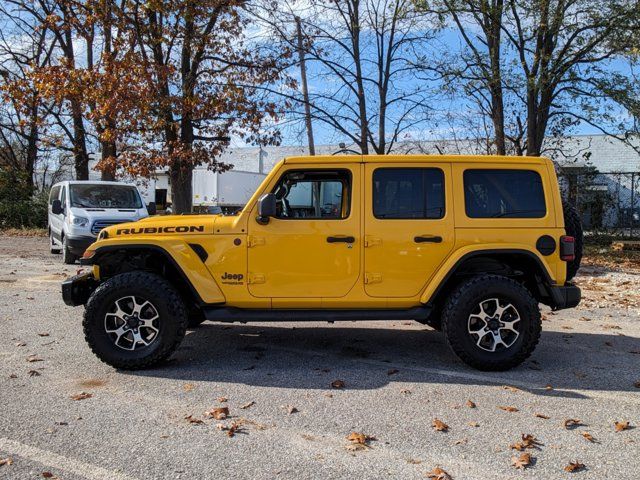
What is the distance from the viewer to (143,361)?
509 centimetres

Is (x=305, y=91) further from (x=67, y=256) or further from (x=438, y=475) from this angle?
(x=438, y=475)

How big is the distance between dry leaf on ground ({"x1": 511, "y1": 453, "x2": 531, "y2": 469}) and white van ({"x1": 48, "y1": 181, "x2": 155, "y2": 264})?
31.9 ft

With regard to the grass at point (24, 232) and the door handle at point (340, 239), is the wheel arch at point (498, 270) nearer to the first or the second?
the door handle at point (340, 239)

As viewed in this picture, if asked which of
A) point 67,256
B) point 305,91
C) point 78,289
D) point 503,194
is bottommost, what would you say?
point 67,256

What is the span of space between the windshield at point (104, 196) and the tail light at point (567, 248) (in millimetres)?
10677

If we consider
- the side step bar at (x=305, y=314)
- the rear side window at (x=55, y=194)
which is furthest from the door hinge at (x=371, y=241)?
the rear side window at (x=55, y=194)

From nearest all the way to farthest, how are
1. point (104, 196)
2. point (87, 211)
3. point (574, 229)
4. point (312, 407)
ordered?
point (312, 407)
point (574, 229)
point (87, 211)
point (104, 196)

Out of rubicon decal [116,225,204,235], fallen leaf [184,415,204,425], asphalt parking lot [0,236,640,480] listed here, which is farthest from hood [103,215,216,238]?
fallen leaf [184,415,204,425]

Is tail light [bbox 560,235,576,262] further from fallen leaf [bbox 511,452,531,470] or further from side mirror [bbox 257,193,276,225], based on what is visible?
side mirror [bbox 257,193,276,225]

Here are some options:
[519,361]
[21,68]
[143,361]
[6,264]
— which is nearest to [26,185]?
[21,68]

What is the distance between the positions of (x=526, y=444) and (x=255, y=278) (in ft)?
8.69

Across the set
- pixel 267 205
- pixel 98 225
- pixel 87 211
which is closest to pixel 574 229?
pixel 267 205

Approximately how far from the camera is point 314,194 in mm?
5336

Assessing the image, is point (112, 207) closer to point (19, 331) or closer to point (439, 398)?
point (19, 331)
